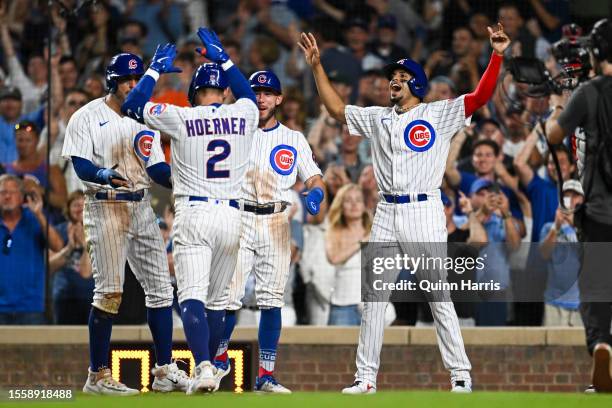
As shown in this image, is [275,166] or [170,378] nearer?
[170,378]

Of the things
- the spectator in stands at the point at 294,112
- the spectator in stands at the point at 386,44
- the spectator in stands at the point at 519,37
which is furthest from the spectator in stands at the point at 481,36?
the spectator in stands at the point at 294,112

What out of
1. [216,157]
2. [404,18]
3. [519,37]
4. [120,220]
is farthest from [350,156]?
[216,157]

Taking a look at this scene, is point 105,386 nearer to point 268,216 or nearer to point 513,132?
point 268,216

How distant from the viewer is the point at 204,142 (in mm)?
6707

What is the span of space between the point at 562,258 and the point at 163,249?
167 inches

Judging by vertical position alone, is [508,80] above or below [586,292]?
above

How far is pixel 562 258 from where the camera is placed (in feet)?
34.2

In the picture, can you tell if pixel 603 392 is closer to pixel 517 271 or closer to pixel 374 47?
pixel 517 271

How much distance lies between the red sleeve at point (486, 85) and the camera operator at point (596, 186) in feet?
2.03

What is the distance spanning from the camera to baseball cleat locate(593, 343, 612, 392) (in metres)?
6.27

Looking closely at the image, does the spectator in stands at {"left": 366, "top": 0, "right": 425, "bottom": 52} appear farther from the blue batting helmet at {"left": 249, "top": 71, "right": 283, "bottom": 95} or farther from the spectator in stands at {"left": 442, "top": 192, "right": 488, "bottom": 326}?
the blue batting helmet at {"left": 249, "top": 71, "right": 283, "bottom": 95}

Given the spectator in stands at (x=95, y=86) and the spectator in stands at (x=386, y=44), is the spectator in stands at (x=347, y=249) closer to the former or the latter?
the spectator in stands at (x=386, y=44)

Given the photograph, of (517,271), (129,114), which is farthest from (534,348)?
(129,114)

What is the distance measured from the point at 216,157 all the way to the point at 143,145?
79 cm
